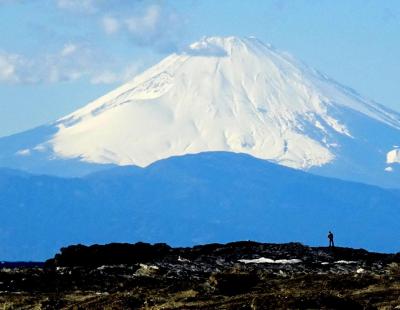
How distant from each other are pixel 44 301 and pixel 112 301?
3.13m

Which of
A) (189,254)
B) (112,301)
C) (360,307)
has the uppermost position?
(189,254)

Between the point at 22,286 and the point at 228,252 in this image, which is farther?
the point at 228,252

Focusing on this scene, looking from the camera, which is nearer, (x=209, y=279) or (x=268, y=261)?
(x=209, y=279)

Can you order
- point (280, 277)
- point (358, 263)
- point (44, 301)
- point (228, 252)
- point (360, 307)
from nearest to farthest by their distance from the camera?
point (360, 307), point (44, 301), point (280, 277), point (358, 263), point (228, 252)

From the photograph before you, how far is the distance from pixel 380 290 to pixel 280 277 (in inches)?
374

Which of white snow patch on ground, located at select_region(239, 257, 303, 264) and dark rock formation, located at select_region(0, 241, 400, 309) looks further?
white snow patch on ground, located at select_region(239, 257, 303, 264)

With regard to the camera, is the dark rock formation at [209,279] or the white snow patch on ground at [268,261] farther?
the white snow patch on ground at [268,261]

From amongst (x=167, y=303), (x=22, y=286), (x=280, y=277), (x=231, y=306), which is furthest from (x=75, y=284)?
(x=231, y=306)

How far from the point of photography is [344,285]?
45719mm

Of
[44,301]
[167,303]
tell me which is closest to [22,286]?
[44,301]

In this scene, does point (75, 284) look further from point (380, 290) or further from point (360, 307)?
point (360, 307)

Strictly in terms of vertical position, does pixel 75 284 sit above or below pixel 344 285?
above

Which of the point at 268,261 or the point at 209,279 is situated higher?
the point at 268,261

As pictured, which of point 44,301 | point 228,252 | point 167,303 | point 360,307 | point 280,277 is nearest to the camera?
point 360,307
